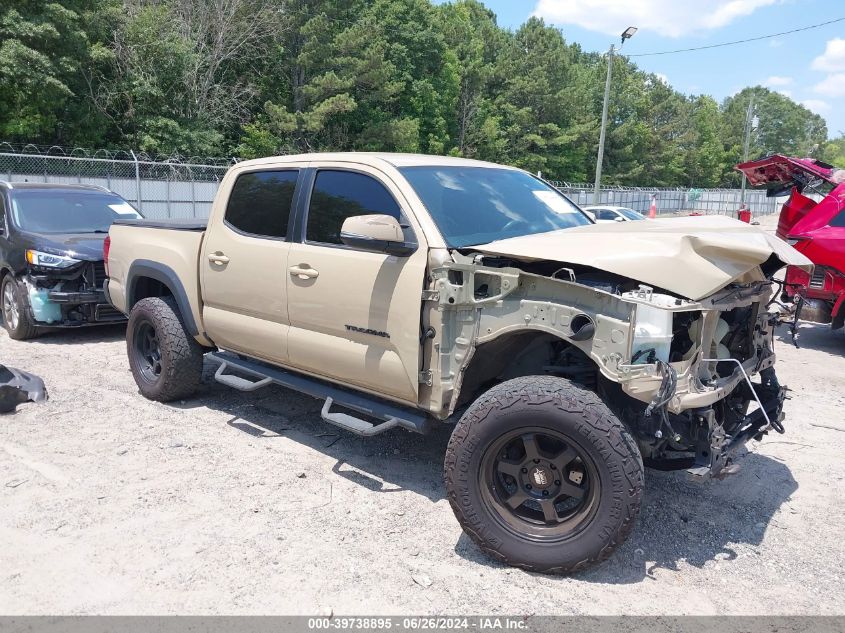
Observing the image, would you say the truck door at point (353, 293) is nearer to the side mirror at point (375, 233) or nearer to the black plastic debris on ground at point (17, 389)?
the side mirror at point (375, 233)

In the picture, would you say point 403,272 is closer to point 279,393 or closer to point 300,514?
point 300,514

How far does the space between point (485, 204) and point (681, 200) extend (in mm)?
54448

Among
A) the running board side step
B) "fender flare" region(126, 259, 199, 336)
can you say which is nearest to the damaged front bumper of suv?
"fender flare" region(126, 259, 199, 336)

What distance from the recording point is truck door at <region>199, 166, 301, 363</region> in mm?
Answer: 4535

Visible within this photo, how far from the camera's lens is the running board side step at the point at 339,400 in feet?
12.7

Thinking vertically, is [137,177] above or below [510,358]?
above

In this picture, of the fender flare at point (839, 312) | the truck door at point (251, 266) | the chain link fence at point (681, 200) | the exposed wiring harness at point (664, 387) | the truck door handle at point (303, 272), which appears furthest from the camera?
the chain link fence at point (681, 200)

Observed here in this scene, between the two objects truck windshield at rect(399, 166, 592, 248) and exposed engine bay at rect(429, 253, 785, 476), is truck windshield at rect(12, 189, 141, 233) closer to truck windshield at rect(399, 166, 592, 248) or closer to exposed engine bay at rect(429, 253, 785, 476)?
truck windshield at rect(399, 166, 592, 248)

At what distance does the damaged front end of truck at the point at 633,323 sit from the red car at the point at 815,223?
449cm

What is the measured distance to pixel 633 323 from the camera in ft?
9.73

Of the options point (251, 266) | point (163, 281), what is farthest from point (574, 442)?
point (163, 281)

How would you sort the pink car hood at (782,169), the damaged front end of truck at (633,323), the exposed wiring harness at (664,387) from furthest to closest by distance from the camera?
the pink car hood at (782,169)
the damaged front end of truck at (633,323)
the exposed wiring harness at (664,387)

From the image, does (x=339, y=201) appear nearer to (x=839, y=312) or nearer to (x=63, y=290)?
(x=63, y=290)

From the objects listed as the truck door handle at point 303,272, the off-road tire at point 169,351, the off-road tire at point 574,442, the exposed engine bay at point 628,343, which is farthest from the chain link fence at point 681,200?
the off-road tire at point 574,442
